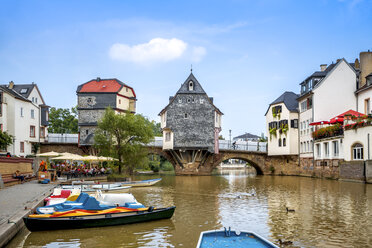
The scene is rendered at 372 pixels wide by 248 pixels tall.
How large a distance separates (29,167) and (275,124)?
33935 millimetres

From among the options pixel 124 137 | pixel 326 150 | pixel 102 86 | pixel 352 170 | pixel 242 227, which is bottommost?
pixel 242 227

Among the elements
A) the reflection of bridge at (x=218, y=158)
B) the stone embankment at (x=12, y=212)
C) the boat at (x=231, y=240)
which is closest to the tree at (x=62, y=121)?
the reflection of bridge at (x=218, y=158)

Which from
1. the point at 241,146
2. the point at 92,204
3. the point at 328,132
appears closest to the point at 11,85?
the point at 241,146

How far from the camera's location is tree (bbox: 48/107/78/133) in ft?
271

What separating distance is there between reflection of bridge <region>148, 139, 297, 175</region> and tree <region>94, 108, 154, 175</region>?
14765 mm

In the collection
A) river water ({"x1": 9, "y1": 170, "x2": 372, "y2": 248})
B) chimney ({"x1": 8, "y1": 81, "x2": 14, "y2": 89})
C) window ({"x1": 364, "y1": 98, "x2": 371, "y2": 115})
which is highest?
chimney ({"x1": 8, "y1": 81, "x2": 14, "y2": 89})

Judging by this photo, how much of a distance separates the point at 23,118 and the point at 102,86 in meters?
12.9

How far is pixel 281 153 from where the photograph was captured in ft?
181

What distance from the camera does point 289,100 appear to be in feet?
185

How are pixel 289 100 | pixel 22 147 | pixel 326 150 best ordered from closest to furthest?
pixel 326 150 < pixel 22 147 < pixel 289 100

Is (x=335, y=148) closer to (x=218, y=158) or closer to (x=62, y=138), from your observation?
(x=218, y=158)

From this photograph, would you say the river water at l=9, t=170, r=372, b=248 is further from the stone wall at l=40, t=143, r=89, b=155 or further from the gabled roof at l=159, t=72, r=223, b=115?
the stone wall at l=40, t=143, r=89, b=155

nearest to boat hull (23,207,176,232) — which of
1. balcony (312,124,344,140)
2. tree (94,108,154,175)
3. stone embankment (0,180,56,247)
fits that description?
stone embankment (0,180,56,247)

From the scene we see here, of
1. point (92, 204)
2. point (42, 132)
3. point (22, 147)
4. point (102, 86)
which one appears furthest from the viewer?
point (102, 86)
